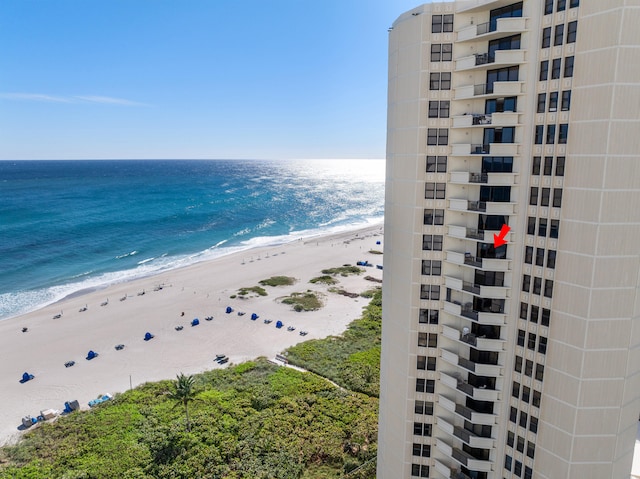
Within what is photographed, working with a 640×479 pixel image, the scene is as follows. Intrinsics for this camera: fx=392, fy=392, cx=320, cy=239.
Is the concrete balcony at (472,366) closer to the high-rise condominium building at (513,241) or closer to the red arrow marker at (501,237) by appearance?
the high-rise condominium building at (513,241)

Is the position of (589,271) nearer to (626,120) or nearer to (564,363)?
(564,363)

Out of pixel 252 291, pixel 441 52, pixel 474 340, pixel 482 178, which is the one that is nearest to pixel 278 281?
pixel 252 291

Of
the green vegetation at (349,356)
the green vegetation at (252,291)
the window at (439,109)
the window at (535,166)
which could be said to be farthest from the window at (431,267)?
the green vegetation at (252,291)

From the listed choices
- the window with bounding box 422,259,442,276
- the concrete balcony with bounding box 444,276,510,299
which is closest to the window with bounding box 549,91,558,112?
Result: the concrete balcony with bounding box 444,276,510,299

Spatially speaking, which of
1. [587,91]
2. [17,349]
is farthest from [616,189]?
[17,349]

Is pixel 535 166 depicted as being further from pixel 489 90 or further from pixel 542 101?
pixel 489 90
